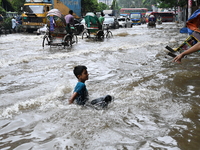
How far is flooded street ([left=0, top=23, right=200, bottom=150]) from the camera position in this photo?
11.1 feet

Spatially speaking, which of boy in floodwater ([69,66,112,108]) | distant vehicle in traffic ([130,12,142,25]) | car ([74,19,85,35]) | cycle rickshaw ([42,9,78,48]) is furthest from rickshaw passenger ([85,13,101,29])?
distant vehicle in traffic ([130,12,142,25])

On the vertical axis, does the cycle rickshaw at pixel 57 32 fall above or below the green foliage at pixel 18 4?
below

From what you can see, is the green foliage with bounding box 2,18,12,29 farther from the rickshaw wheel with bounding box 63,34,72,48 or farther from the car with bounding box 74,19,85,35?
the rickshaw wheel with bounding box 63,34,72,48

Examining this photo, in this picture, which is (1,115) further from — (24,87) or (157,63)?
(157,63)

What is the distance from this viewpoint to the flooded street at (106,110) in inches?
133

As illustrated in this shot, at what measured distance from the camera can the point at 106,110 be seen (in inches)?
176

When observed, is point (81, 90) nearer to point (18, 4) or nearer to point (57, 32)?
point (57, 32)

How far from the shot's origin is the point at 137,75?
7207 millimetres

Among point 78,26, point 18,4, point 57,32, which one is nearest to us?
point 57,32

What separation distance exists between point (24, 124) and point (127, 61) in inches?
229

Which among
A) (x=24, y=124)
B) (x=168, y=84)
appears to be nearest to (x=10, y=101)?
(x=24, y=124)

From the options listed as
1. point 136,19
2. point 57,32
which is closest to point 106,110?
point 57,32

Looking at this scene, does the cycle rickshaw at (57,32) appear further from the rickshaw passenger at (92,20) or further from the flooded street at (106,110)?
the flooded street at (106,110)

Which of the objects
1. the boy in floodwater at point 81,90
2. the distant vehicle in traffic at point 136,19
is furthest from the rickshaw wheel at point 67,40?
the distant vehicle in traffic at point 136,19
